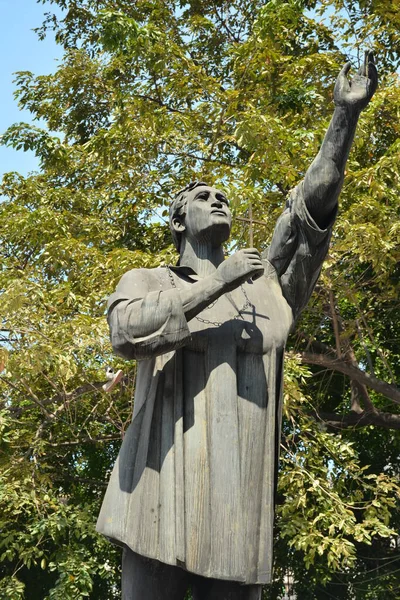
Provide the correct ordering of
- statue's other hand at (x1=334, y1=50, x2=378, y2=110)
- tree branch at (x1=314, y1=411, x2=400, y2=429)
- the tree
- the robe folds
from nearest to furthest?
1. the robe folds
2. statue's other hand at (x1=334, y1=50, x2=378, y2=110)
3. the tree
4. tree branch at (x1=314, y1=411, x2=400, y2=429)

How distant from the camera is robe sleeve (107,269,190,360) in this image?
3381mm

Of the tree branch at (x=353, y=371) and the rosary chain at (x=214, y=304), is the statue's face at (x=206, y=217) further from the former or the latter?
the tree branch at (x=353, y=371)

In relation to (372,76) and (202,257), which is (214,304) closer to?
(202,257)

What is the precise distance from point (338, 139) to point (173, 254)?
7.41 metres

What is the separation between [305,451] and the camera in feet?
36.9

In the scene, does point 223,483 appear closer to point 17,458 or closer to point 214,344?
point 214,344

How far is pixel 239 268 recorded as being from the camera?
339 centimetres

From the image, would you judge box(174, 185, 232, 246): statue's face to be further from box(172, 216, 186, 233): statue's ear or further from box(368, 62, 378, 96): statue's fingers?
box(368, 62, 378, 96): statue's fingers

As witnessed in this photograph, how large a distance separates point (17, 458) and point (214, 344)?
8450 mm

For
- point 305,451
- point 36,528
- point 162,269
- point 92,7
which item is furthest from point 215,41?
point 162,269

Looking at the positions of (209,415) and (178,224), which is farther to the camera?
(178,224)

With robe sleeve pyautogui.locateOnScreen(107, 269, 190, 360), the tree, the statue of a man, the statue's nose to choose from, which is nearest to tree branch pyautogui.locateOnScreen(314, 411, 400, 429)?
the tree

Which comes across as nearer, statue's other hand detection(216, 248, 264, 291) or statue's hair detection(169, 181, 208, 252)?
statue's other hand detection(216, 248, 264, 291)

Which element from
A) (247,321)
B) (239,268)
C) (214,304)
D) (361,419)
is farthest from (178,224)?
(361,419)
